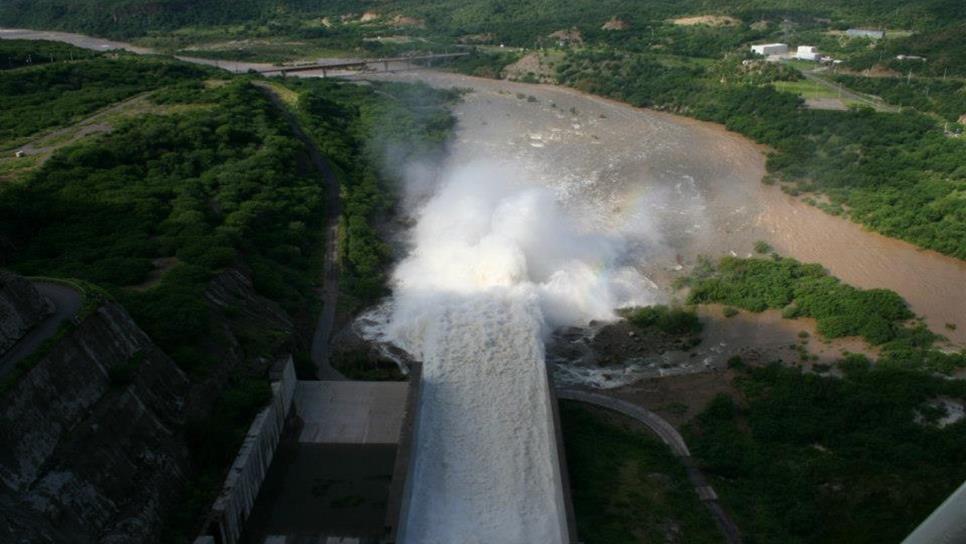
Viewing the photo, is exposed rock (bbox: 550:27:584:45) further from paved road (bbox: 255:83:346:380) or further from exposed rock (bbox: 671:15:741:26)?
paved road (bbox: 255:83:346:380)

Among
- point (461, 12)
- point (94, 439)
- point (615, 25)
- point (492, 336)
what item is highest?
point (461, 12)

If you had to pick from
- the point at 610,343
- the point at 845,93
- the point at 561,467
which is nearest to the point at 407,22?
the point at 845,93

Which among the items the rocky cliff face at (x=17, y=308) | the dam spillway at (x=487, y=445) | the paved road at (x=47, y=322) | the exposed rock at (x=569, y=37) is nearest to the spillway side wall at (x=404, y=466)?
the dam spillway at (x=487, y=445)

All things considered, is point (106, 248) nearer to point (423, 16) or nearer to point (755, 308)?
point (755, 308)

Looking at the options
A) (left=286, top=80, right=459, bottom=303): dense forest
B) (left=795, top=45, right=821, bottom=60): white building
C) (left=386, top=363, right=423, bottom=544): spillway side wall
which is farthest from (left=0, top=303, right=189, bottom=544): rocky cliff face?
(left=795, top=45, right=821, bottom=60): white building

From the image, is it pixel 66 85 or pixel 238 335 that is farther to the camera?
pixel 66 85

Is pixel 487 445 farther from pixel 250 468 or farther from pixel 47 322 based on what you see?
pixel 47 322
